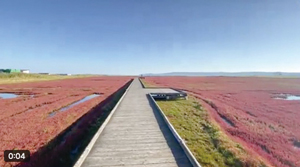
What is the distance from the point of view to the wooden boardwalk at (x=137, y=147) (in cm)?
478

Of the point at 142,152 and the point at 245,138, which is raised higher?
the point at 142,152

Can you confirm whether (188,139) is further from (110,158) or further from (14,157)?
(14,157)

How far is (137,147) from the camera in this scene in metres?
5.69

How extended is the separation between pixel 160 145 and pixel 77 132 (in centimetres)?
575

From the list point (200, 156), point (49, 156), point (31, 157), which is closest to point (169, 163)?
point (200, 156)

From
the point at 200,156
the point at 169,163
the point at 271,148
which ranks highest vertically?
the point at 169,163

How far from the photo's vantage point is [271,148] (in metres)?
8.56

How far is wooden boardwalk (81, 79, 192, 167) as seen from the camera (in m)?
4.78
